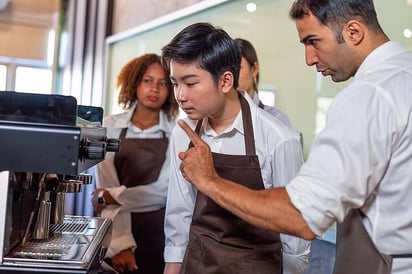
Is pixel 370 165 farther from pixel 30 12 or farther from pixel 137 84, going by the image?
pixel 30 12

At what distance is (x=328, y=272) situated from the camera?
1.76 metres

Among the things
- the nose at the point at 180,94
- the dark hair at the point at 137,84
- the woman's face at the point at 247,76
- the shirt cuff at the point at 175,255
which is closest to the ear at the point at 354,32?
the nose at the point at 180,94

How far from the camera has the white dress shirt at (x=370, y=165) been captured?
2.59 ft

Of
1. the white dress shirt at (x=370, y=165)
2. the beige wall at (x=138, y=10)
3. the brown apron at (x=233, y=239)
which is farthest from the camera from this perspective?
the beige wall at (x=138, y=10)

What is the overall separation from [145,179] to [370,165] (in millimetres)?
1257

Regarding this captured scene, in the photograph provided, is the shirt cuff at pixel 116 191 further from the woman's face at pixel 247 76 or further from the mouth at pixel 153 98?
the woman's face at pixel 247 76

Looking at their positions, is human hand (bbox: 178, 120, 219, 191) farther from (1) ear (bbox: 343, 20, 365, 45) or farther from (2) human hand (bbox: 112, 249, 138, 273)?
(2) human hand (bbox: 112, 249, 138, 273)

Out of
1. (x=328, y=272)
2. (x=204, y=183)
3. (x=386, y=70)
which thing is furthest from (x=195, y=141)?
(x=328, y=272)

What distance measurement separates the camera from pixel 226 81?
4.03 ft

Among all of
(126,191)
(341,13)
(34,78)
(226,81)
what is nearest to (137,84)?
(126,191)

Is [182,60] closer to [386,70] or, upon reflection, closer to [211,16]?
[386,70]

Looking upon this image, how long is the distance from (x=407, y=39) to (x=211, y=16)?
1096 mm

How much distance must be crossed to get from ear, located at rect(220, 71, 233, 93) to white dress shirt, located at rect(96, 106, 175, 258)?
75 centimetres

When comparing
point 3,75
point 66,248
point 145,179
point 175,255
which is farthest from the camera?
point 3,75
